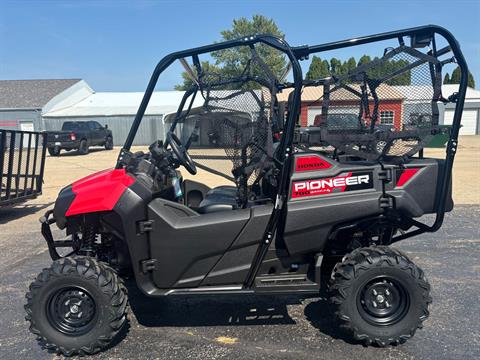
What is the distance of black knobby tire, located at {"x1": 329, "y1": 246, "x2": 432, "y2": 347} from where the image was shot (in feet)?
10.0

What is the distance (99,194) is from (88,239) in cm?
50

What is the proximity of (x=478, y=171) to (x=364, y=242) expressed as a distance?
1122 centimetres

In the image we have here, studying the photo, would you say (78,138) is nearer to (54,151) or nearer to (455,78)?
(54,151)

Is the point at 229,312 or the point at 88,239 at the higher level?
the point at 88,239

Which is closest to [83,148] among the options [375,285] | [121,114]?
[121,114]

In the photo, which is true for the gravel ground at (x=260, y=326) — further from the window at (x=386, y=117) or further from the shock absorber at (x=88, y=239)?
the window at (x=386, y=117)

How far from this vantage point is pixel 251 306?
3.81 metres

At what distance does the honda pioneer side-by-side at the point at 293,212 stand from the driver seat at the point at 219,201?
0.03m

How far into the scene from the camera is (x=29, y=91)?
37.1 meters

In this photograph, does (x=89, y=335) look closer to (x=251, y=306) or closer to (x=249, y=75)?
(x=251, y=306)

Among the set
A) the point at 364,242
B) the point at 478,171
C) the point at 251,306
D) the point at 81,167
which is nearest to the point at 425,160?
the point at 364,242

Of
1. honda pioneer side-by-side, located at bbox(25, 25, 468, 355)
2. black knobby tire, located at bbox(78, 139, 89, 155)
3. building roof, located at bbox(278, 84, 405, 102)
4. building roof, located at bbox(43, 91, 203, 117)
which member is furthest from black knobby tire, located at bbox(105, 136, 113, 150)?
building roof, located at bbox(278, 84, 405, 102)

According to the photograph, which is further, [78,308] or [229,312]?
[229,312]

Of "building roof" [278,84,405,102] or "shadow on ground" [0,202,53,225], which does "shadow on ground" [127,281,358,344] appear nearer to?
"building roof" [278,84,405,102]
